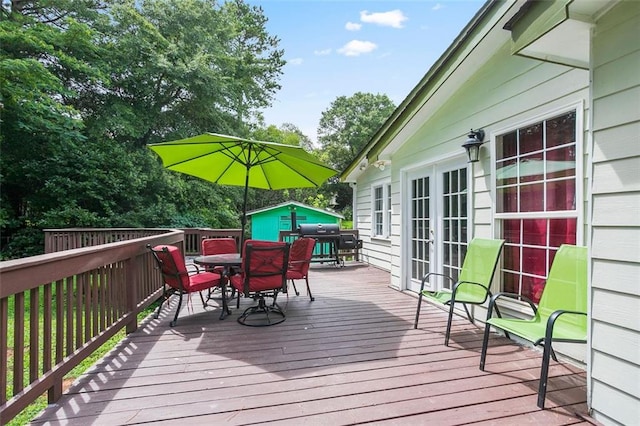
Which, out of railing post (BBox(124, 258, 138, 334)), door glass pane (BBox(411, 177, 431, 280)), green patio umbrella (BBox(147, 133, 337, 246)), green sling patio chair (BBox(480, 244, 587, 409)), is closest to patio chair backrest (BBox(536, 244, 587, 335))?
green sling patio chair (BBox(480, 244, 587, 409))

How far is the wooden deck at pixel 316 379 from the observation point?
195cm

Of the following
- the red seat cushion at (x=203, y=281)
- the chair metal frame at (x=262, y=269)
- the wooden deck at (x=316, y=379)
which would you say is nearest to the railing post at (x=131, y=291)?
the wooden deck at (x=316, y=379)

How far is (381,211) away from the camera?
821cm

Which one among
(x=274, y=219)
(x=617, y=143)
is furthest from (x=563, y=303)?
(x=274, y=219)

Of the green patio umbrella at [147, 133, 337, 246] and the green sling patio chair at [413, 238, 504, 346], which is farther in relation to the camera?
the green patio umbrella at [147, 133, 337, 246]

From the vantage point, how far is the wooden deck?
1947 millimetres

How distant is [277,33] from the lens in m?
18.0

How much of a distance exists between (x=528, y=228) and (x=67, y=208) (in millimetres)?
12017

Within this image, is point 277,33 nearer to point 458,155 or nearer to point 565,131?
point 458,155

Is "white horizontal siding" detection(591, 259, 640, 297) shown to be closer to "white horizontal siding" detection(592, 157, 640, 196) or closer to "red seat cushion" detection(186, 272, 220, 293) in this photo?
"white horizontal siding" detection(592, 157, 640, 196)

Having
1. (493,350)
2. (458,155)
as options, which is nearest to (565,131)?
(458,155)

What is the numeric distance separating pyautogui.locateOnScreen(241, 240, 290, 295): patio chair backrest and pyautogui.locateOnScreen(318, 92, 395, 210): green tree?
67.2 feet

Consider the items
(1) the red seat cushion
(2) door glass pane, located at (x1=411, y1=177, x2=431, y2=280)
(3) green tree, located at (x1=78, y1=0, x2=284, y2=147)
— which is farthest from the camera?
(3) green tree, located at (x1=78, y1=0, x2=284, y2=147)

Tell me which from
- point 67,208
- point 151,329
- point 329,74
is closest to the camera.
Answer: point 151,329
